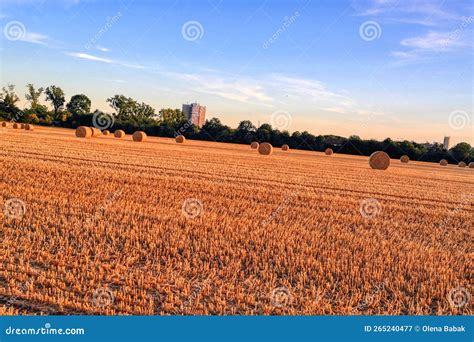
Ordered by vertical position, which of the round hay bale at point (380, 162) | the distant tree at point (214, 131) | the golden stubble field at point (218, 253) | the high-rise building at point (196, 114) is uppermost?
the high-rise building at point (196, 114)

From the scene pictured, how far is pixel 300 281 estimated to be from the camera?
19.6ft

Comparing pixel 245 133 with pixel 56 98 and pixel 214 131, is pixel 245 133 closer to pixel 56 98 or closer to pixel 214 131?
pixel 214 131

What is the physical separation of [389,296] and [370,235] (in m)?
3.10

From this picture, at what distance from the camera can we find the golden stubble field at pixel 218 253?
525cm

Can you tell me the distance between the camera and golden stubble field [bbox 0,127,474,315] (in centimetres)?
525

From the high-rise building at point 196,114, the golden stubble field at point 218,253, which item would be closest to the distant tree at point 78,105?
the high-rise building at point 196,114

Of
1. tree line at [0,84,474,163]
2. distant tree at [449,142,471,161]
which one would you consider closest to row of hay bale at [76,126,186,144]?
tree line at [0,84,474,163]

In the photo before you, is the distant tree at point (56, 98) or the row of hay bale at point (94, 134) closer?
the row of hay bale at point (94, 134)

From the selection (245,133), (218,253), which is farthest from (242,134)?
(218,253)

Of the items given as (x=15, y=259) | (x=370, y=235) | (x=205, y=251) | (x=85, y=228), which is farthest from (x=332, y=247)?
(x=15, y=259)

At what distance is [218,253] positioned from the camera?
271 inches

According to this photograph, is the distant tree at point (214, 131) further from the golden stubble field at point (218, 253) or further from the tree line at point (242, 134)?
the golden stubble field at point (218, 253)

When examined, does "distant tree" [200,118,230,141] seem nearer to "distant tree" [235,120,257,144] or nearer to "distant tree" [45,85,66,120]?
"distant tree" [235,120,257,144]

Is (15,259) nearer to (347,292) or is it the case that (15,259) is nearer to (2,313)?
(2,313)
